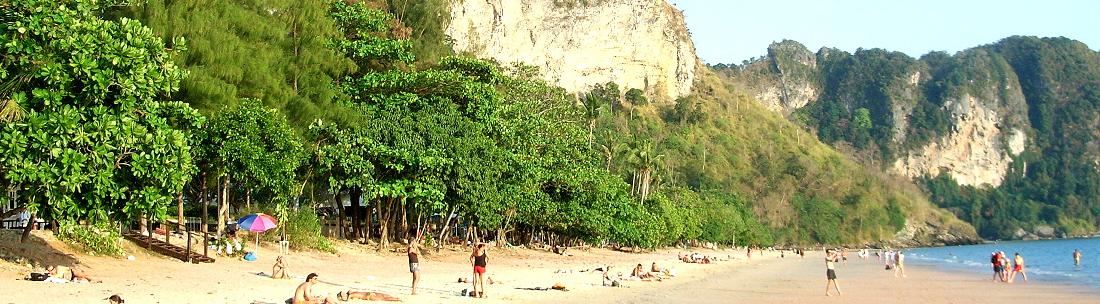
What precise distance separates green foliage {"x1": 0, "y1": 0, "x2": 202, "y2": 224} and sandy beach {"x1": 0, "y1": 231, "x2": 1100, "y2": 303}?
5.97ft

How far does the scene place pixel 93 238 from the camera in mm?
23234

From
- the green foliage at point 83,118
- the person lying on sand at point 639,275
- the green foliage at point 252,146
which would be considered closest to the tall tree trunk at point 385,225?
the green foliage at point 252,146

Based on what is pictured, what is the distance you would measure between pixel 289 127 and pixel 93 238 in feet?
24.4

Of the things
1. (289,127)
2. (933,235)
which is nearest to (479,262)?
(289,127)

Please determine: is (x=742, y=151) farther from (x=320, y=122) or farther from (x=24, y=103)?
(x=24, y=103)

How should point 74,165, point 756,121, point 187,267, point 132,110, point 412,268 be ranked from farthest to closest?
point 756,121, point 187,267, point 412,268, point 132,110, point 74,165

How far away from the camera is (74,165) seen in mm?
17484

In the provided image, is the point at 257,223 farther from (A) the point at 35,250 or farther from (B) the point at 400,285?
(A) the point at 35,250

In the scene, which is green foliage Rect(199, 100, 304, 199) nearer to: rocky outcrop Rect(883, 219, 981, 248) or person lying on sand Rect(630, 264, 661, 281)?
person lying on sand Rect(630, 264, 661, 281)

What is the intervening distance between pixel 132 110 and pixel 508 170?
858 inches

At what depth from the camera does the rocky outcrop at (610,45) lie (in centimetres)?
15100

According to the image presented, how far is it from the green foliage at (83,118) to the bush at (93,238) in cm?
427

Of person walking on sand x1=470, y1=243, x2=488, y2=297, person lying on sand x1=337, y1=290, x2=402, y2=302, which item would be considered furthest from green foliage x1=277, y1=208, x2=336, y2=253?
person lying on sand x1=337, y1=290, x2=402, y2=302

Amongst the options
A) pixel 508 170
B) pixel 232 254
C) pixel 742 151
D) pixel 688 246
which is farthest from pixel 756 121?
pixel 232 254
